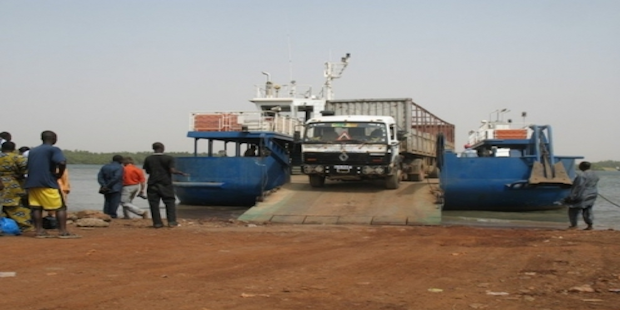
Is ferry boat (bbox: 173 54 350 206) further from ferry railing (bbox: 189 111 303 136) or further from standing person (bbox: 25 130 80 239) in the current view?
standing person (bbox: 25 130 80 239)

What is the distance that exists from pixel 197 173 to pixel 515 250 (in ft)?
37.9

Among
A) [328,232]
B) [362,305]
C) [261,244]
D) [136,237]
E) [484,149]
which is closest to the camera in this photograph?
[362,305]

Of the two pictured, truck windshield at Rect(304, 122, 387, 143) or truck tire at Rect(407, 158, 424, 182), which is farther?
truck tire at Rect(407, 158, 424, 182)

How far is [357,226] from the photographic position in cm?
1355

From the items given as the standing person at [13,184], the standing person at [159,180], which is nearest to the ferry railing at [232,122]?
the standing person at [159,180]

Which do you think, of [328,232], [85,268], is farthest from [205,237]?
[85,268]

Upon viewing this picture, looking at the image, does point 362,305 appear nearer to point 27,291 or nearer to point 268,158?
point 27,291

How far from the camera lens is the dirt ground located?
5.30 meters

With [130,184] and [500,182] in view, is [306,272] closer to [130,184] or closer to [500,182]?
[130,184]

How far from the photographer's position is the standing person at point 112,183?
14242mm

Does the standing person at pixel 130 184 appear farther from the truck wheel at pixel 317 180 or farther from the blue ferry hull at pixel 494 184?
the blue ferry hull at pixel 494 184

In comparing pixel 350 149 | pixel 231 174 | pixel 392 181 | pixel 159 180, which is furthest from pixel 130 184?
pixel 392 181

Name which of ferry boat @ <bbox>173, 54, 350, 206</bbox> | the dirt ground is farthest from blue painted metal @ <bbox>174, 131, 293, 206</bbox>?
the dirt ground

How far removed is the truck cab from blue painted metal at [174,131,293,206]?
4.82 feet
